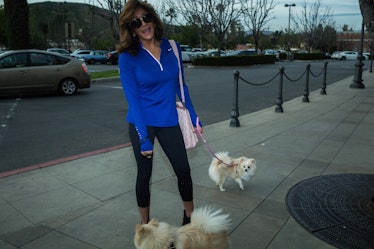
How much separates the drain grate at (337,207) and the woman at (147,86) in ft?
4.69

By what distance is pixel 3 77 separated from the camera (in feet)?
39.3

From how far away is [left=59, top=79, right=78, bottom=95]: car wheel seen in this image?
1321cm

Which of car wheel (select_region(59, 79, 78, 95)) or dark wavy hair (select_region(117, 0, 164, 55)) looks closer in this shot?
dark wavy hair (select_region(117, 0, 164, 55))

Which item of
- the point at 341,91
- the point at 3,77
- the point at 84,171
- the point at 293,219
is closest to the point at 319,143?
the point at 293,219

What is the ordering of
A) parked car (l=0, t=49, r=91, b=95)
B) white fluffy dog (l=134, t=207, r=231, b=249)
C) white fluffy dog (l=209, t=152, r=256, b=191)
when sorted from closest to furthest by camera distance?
white fluffy dog (l=134, t=207, r=231, b=249) < white fluffy dog (l=209, t=152, r=256, b=191) < parked car (l=0, t=49, r=91, b=95)

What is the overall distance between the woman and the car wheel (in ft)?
36.5

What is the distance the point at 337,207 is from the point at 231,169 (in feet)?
4.03

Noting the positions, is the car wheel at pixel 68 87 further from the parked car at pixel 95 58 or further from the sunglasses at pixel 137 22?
the parked car at pixel 95 58

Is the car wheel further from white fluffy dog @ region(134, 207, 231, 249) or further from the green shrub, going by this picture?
the green shrub

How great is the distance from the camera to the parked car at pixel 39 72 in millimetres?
12125

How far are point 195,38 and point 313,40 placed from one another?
21.0 meters

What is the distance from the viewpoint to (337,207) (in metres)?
3.86

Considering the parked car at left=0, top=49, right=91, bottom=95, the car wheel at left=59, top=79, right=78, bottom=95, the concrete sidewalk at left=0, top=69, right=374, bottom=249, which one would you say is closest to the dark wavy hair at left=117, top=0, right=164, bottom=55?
the concrete sidewalk at left=0, top=69, right=374, bottom=249

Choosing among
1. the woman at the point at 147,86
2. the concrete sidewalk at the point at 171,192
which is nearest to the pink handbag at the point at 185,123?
the woman at the point at 147,86
